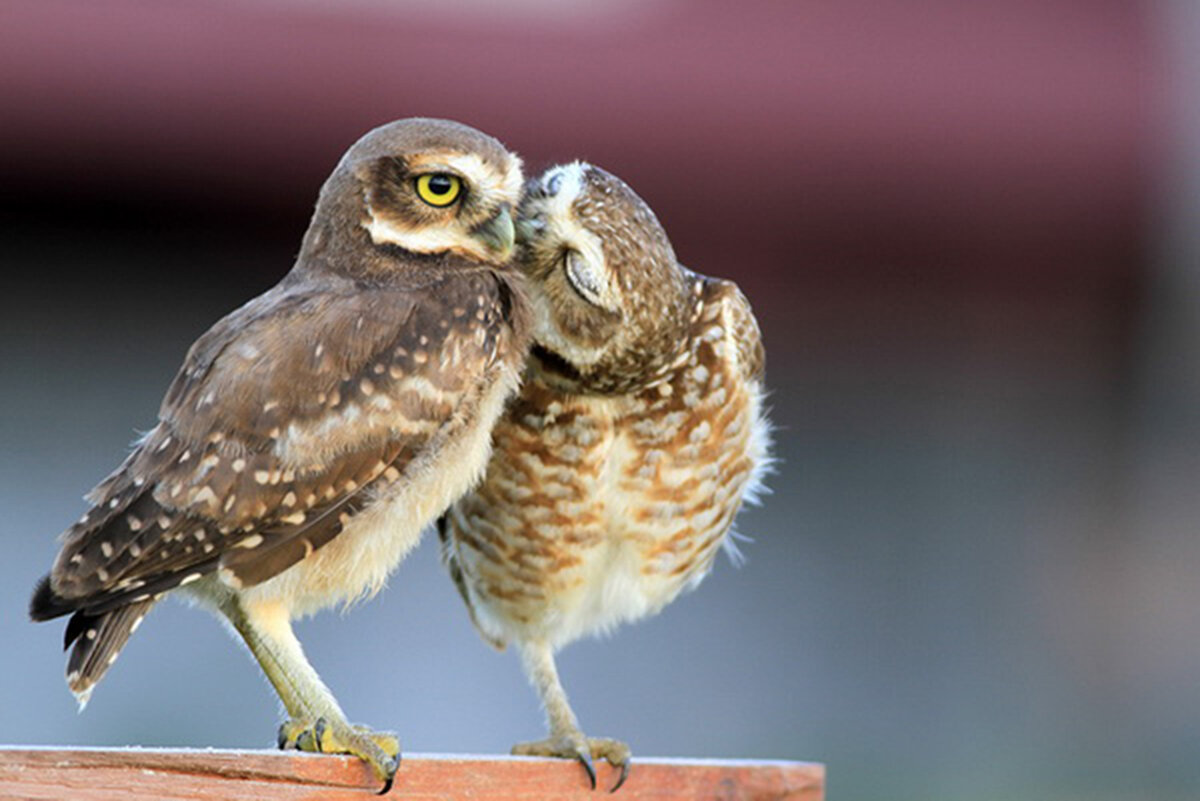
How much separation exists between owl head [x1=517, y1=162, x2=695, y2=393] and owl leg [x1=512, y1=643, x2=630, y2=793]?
1.90 feet

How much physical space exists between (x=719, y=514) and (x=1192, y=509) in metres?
6.25

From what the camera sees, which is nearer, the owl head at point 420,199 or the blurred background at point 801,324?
the owl head at point 420,199

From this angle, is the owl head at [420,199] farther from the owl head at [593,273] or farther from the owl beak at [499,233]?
the owl head at [593,273]

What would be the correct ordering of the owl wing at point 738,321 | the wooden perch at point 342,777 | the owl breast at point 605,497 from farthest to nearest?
the owl wing at point 738,321
the owl breast at point 605,497
the wooden perch at point 342,777

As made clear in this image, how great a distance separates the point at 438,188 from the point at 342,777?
0.80m

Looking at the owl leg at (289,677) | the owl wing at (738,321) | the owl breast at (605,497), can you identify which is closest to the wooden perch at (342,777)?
the owl leg at (289,677)

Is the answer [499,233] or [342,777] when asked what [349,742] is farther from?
[499,233]

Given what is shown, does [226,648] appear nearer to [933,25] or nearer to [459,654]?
[459,654]

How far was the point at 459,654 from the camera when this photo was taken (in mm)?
7320

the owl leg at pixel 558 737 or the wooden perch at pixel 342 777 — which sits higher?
the wooden perch at pixel 342 777

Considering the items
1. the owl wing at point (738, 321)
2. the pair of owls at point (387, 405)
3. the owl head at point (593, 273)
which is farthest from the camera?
the owl wing at point (738, 321)

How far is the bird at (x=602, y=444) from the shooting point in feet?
9.21

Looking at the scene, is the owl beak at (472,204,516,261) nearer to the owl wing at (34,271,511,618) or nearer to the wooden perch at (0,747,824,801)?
the owl wing at (34,271,511,618)

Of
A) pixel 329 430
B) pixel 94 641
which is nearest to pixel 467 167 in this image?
pixel 329 430
